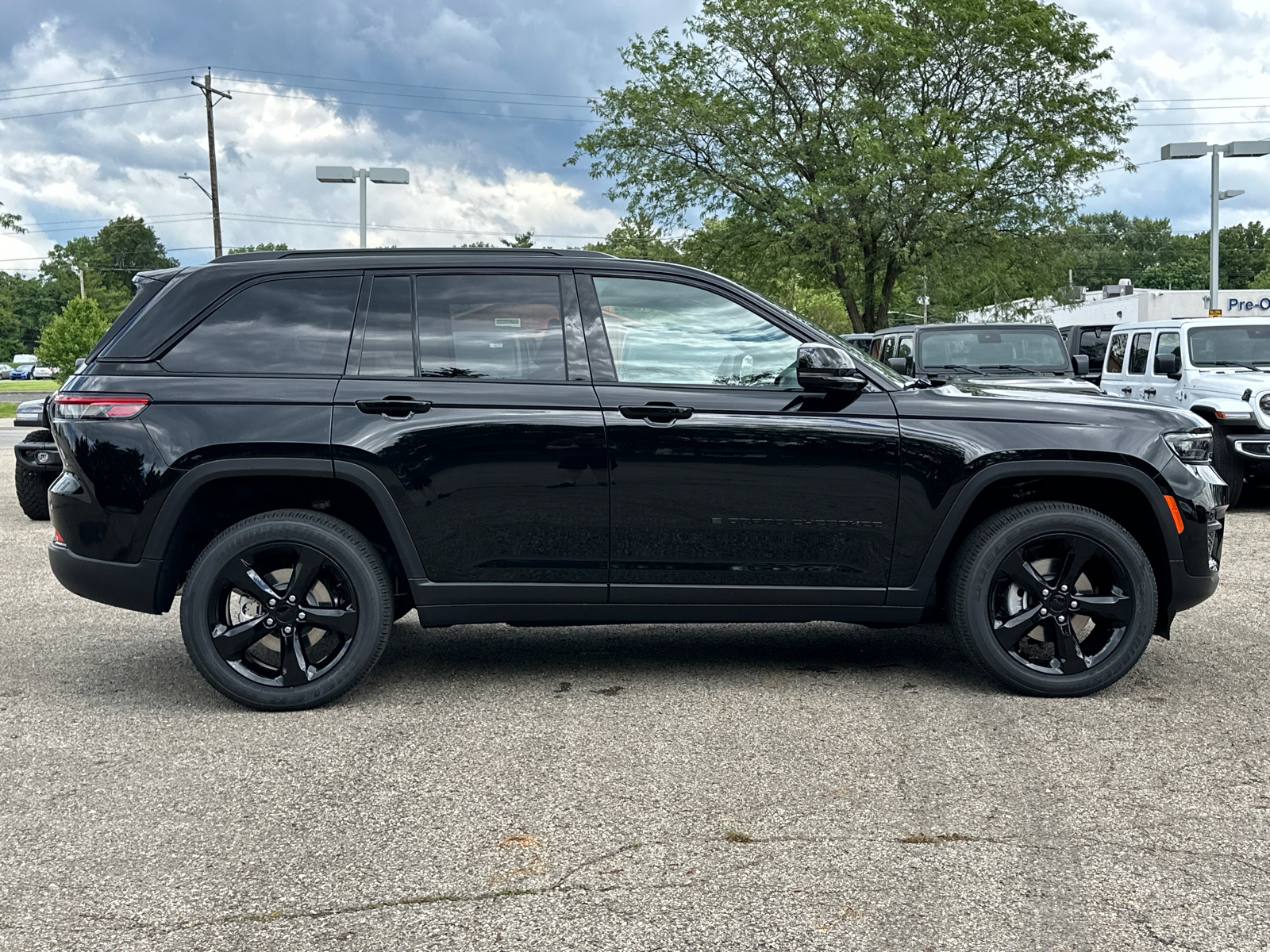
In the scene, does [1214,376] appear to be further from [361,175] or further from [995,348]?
[361,175]

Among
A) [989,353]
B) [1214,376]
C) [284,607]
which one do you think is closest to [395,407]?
[284,607]

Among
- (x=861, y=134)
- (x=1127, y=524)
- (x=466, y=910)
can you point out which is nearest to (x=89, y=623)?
(x=466, y=910)

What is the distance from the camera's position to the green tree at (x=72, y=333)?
4681 centimetres

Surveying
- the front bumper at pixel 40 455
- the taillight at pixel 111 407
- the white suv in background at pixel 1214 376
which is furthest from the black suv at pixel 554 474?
the white suv in background at pixel 1214 376

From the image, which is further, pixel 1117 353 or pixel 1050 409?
pixel 1117 353

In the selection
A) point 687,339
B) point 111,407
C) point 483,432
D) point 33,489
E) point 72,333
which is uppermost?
point 72,333

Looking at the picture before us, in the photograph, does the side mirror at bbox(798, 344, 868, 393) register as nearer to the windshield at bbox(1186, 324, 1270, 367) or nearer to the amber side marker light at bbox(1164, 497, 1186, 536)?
the amber side marker light at bbox(1164, 497, 1186, 536)

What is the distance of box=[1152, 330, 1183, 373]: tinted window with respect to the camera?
1248cm

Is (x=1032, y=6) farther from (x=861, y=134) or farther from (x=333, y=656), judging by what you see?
(x=333, y=656)

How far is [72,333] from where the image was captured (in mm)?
47688

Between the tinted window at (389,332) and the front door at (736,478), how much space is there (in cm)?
73

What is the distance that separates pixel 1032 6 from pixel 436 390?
88.8ft

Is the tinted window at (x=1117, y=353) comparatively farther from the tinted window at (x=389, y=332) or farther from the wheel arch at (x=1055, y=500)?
the tinted window at (x=389, y=332)

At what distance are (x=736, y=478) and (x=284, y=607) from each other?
72.2 inches
